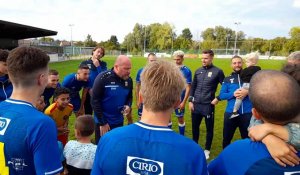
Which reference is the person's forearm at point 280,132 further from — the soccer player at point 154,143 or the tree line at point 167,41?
the tree line at point 167,41

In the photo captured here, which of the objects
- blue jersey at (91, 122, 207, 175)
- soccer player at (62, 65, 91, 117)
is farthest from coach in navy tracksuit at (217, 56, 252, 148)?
blue jersey at (91, 122, 207, 175)

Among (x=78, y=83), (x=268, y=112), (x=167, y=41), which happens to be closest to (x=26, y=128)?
(x=268, y=112)

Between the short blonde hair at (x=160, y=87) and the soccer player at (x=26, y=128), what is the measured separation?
807 mm

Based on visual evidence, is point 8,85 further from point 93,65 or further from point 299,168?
point 299,168

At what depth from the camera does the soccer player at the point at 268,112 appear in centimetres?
152

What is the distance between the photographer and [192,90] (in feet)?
21.9

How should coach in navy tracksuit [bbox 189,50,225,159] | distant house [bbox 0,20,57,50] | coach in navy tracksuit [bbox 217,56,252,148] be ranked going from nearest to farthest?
coach in navy tracksuit [bbox 217,56,252,148]
coach in navy tracksuit [bbox 189,50,225,159]
distant house [bbox 0,20,57,50]

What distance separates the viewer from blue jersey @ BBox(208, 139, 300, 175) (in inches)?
61.2

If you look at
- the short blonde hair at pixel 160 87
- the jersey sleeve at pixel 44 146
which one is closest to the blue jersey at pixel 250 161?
the short blonde hair at pixel 160 87

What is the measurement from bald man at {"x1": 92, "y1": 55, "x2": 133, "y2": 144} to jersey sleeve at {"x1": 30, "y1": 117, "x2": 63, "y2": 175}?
2.94 m

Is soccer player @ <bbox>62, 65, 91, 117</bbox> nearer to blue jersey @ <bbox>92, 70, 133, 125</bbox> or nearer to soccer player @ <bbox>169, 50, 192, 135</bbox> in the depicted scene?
blue jersey @ <bbox>92, 70, 133, 125</bbox>

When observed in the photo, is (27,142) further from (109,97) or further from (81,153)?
(109,97)

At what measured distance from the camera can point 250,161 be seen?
159 centimetres

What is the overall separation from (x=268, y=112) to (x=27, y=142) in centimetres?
162
